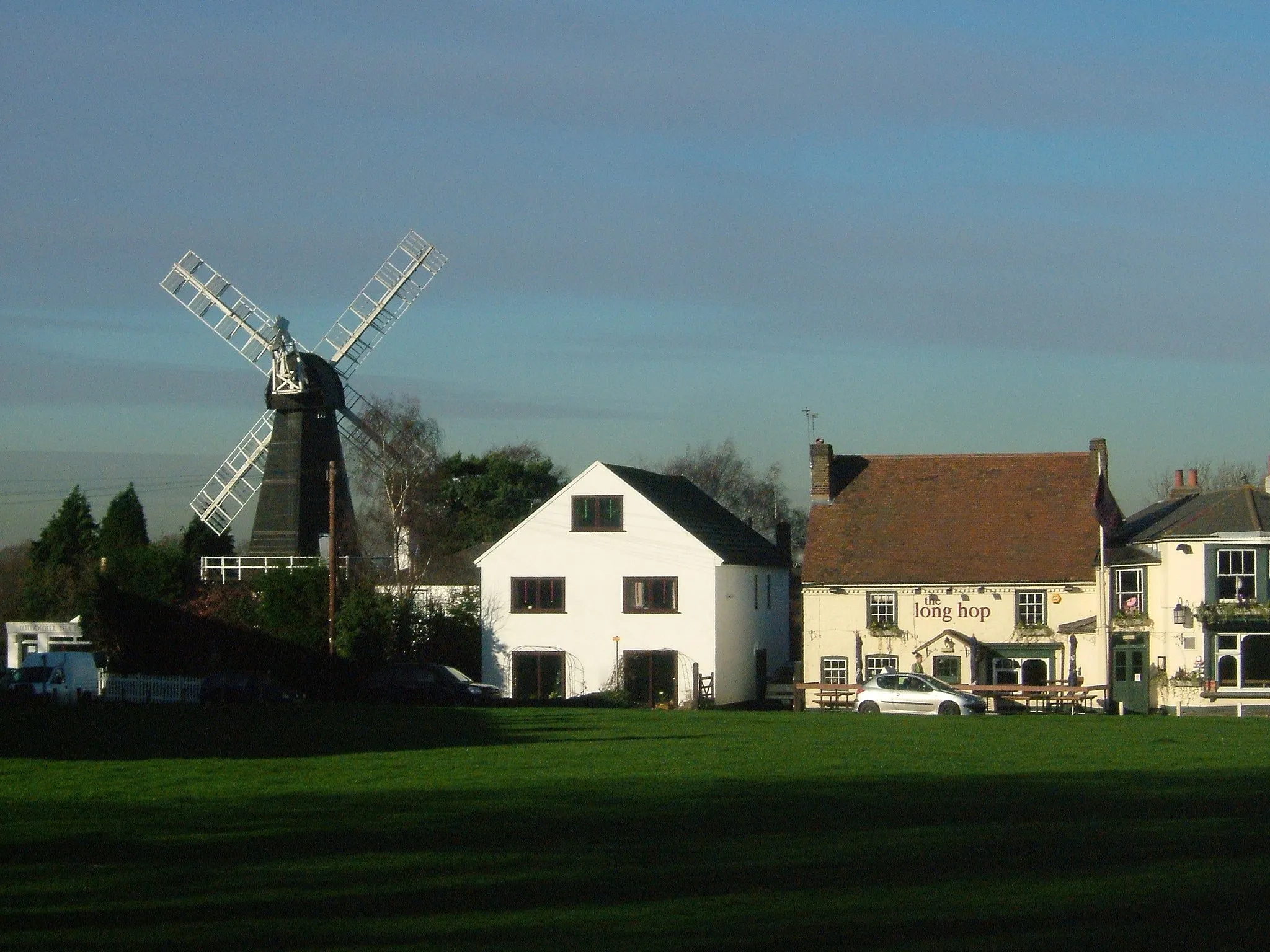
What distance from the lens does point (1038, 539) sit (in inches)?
2244

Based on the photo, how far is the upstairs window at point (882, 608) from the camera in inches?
2231

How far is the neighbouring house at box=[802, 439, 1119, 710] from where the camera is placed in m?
55.2

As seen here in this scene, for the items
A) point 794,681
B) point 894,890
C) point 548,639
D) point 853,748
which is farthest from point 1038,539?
point 894,890

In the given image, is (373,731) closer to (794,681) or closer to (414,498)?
(794,681)

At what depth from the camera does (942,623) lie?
2212 inches

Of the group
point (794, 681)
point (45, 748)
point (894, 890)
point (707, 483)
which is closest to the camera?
point (894, 890)

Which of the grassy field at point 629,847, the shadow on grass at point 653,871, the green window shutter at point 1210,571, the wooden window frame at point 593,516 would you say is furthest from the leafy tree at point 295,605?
the shadow on grass at point 653,871

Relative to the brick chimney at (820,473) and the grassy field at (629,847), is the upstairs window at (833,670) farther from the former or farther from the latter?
the grassy field at (629,847)

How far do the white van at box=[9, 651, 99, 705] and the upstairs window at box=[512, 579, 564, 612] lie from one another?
14621 mm

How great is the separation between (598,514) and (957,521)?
495 inches

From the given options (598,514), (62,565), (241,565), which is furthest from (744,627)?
(62,565)

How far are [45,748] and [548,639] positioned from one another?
102 feet

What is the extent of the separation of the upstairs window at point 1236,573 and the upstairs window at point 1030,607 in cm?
581

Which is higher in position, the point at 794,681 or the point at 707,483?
the point at 707,483
